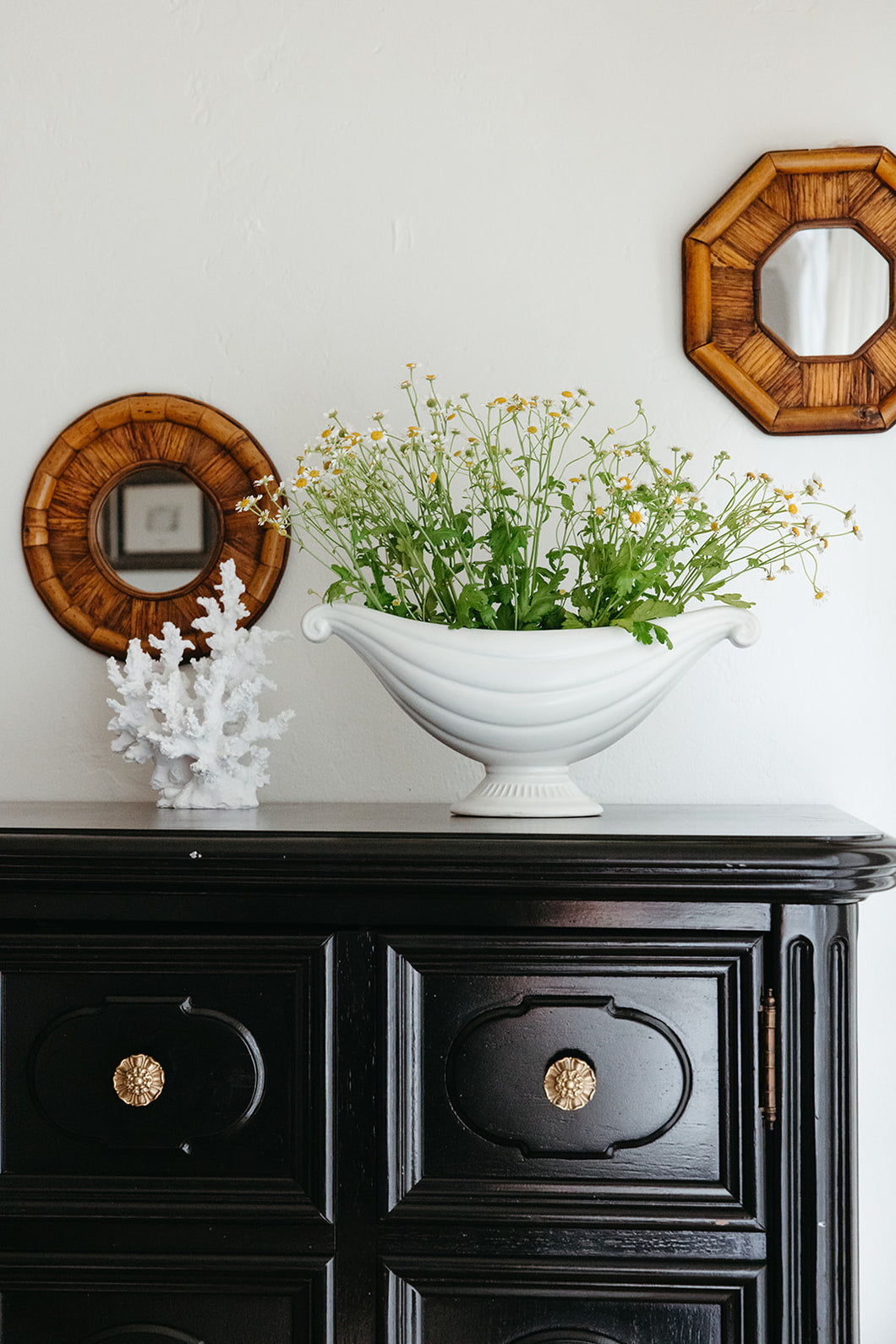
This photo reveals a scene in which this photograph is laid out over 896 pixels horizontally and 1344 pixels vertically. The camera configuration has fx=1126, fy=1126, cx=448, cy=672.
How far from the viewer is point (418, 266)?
156 centimetres

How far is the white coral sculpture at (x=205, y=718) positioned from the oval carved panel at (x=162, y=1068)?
1.07ft

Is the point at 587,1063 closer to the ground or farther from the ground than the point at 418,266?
closer to the ground

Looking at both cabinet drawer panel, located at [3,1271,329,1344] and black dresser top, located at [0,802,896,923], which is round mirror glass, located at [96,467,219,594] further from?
cabinet drawer panel, located at [3,1271,329,1344]

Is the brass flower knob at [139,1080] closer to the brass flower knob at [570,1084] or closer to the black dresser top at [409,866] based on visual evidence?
the black dresser top at [409,866]

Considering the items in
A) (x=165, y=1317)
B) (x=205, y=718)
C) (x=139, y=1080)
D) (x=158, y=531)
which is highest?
(x=158, y=531)

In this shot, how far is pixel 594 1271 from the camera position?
99cm

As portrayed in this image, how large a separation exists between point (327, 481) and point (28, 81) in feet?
2.52

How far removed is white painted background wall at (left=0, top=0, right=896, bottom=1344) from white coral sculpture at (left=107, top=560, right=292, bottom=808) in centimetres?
22

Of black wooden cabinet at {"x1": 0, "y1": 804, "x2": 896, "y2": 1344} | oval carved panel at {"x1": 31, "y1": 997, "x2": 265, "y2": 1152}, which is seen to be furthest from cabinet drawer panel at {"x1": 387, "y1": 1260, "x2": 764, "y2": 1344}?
oval carved panel at {"x1": 31, "y1": 997, "x2": 265, "y2": 1152}

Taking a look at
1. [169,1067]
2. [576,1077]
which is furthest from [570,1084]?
[169,1067]

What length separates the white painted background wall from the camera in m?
1.51

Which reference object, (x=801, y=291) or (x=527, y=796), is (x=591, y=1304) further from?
(x=801, y=291)

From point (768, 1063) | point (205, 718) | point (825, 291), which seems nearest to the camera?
point (768, 1063)

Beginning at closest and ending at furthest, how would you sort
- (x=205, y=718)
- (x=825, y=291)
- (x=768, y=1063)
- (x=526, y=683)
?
(x=768, y=1063)
(x=526, y=683)
(x=205, y=718)
(x=825, y=291)
